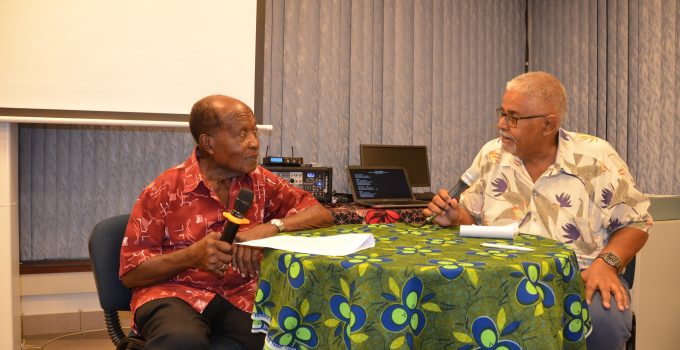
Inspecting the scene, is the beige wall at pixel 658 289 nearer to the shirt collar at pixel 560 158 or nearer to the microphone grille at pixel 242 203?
the shirt collar at pixel 560 158

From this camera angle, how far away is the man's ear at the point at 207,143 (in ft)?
6.84

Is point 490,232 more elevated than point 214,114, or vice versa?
point 214,114

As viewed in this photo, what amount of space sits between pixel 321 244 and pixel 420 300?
13.7 inches

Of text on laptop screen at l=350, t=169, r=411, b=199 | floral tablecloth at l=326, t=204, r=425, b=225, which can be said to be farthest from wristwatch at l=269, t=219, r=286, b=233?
text on laptop screen at l=350, t=169, r=411, b=199

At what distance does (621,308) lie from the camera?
1727mm

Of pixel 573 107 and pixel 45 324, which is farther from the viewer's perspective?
pixel 573 107

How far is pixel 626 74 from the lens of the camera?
4.04 m

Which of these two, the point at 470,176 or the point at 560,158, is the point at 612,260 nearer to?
the point at 560,158

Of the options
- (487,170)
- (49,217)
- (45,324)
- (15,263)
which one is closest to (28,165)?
(49,217)

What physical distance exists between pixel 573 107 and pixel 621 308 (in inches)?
119

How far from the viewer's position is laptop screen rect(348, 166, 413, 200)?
3.82 metres

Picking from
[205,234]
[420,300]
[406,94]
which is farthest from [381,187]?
[420,300]

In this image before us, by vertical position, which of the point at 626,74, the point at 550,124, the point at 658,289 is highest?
Answer: the point at 626,74

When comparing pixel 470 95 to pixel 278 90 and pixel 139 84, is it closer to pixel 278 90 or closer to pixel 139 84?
pixel 278 90
